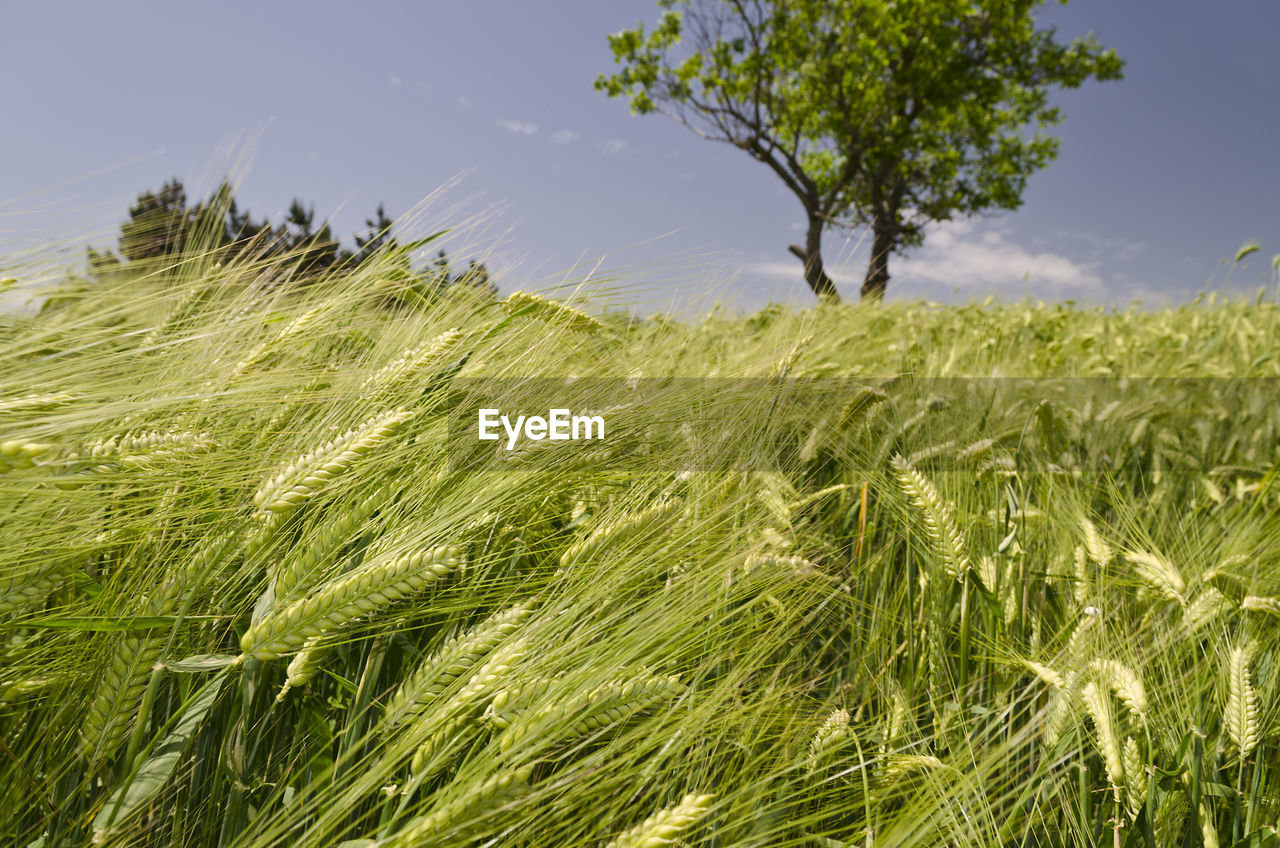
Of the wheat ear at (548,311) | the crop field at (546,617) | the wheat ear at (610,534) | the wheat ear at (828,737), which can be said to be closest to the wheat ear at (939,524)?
the crop field at (546,617)

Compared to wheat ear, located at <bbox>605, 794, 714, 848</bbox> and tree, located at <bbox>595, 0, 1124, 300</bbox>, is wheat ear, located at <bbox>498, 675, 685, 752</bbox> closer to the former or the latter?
wheat ear, located at <bbox>605, 794, 714, 848</bbox>

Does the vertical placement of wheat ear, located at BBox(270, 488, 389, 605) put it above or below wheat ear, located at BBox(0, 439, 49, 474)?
below

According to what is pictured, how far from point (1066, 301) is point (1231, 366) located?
2546 millimetres

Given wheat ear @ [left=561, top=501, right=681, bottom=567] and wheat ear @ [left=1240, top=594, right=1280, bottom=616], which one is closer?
wheat ear @ [left=561, top=501, right=681, bottom=567]

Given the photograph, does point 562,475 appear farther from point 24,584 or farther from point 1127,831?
point 1127,831

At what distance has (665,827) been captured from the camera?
1.87ft

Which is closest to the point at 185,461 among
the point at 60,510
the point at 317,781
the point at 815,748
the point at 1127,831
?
the point at 60,510

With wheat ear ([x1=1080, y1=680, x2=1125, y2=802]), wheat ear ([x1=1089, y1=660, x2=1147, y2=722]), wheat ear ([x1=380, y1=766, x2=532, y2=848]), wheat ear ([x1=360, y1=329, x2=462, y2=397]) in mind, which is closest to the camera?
wheat ear ([x1=380, y1=766, x2=532, y2=848])

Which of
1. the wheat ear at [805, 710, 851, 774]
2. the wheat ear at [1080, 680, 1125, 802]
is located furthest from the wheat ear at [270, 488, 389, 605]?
the wheat ear at [1080, 680, 1125, 802]

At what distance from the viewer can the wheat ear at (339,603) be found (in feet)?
2.22

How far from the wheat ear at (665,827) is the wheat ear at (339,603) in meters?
0.33

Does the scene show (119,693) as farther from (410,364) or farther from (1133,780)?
(1133,780)

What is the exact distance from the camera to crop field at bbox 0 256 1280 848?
0.69 m

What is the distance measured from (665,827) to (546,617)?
27cm
